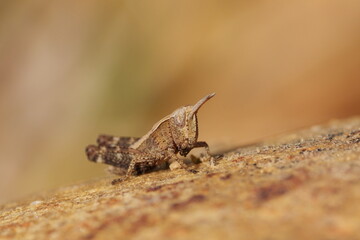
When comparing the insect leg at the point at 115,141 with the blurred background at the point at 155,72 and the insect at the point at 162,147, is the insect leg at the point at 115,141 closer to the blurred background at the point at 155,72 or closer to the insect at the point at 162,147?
the insect at the point at 162,147

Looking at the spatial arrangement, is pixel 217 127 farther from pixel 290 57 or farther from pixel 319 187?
pixel 319 187

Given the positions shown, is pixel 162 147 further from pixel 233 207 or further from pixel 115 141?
pixel 233 207

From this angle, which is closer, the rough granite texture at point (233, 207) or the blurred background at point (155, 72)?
the rough granite texture at point (233, 207)

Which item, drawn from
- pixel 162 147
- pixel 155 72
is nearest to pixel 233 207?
pixel 162 147

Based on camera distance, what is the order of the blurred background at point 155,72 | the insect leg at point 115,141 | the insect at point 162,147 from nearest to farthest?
the insect at point 162,147 → the insect leg at point 115,141 → the blurred background at point 155,72

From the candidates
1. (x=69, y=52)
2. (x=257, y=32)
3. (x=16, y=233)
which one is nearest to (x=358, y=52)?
(x=257, y=32)

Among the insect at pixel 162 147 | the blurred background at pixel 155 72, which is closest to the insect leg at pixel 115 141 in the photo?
the insect at pixel 162 147

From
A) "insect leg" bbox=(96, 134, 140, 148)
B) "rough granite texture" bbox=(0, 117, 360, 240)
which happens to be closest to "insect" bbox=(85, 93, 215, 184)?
"insect leg" bbox=(96, 134, 140, 148)

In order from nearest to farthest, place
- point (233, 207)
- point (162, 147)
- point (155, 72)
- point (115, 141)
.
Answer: point (233, 207), point (162, 147), point (115, 141), point (155, 72)
